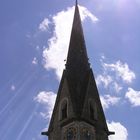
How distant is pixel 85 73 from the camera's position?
146 ft

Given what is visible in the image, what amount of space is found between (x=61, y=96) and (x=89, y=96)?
2.53 m

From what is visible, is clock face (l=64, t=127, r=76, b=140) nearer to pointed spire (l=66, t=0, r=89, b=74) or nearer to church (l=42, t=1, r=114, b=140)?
church (l=42, t=1, r=114, b=140)

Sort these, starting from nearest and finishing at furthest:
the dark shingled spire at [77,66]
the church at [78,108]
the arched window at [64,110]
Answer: the church at [78,108]
the arched window at [64,110]
the dark shingled spire at [77,66]

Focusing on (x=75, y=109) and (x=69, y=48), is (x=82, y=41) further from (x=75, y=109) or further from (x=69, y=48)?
(x=75, y=109)

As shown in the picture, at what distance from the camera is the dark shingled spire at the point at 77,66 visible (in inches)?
1626

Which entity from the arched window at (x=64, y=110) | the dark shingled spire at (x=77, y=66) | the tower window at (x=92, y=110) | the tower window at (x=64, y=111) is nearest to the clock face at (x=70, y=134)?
the dark shingled spire at (x=77, y=66)

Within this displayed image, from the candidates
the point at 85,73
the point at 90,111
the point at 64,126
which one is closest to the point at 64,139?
the point at 64,126

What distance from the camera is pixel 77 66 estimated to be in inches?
1794

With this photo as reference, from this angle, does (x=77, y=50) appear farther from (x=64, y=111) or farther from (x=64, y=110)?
(x=64, y=111)

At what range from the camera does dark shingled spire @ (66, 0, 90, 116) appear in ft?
136

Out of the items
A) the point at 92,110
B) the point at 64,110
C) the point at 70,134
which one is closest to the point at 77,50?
the point at 92,110

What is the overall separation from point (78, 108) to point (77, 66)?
249 inches

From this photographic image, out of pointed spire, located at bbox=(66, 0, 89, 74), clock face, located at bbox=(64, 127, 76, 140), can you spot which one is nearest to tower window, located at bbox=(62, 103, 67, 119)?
clock face, located at bbox=(64, 127, 76, 140)

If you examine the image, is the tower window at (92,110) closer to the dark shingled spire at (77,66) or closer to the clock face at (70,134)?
the dark shingled spire at (77,66)
